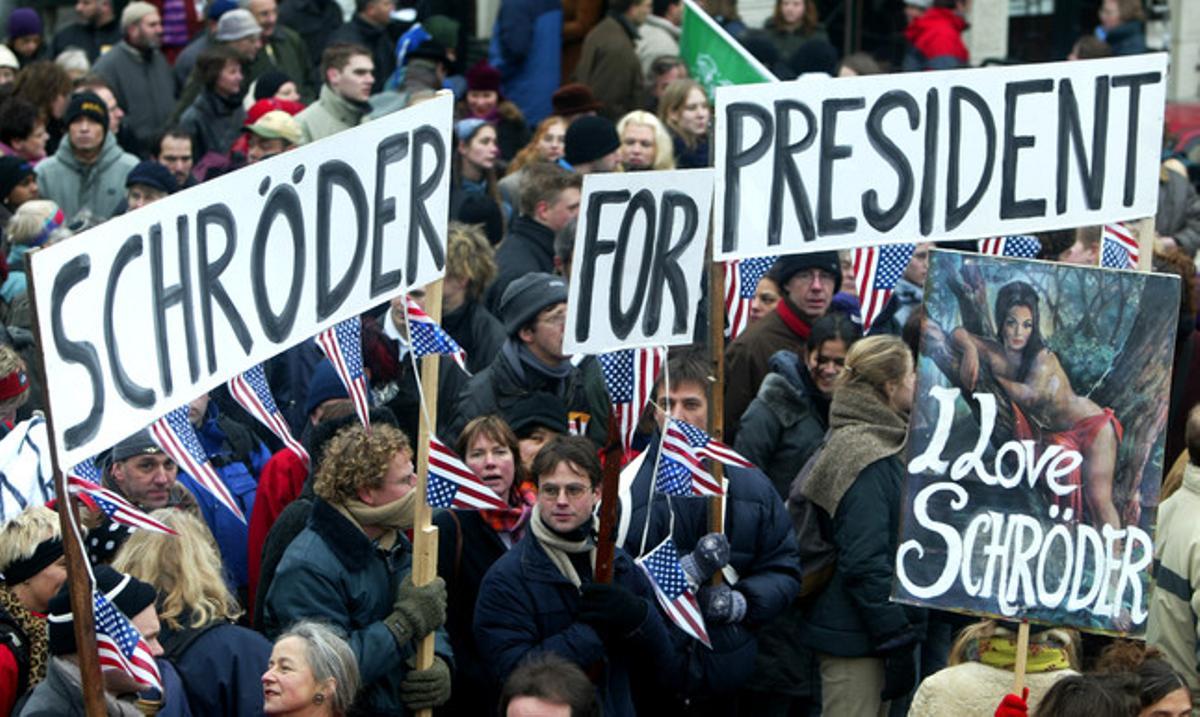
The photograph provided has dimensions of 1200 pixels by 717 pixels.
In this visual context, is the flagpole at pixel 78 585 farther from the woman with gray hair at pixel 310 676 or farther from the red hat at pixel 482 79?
the red hat at pixel 482 79

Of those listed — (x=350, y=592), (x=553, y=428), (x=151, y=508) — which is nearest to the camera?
(x=350, y=592)

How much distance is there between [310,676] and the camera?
5.77m

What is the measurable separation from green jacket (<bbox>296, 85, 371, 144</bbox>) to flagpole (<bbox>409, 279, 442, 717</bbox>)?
6105mm

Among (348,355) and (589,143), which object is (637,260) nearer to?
(348,355)

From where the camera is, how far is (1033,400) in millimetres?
6125

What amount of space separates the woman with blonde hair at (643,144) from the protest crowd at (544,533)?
397mm

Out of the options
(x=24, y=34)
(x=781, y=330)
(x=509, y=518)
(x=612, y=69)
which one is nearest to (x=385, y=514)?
(x=509, y=518)

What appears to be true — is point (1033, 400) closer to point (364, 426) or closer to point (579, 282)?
point (579, 282)

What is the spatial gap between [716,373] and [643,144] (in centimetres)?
465

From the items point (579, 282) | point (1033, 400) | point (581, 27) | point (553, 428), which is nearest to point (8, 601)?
point (579, 282)

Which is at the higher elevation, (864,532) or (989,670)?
(989,670)

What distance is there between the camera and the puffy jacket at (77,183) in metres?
12.0

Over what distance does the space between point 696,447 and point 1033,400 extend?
3.87ft

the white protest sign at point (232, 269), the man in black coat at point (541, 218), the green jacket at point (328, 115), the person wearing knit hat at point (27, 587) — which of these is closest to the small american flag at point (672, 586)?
the white protest sign at point (232, 269)
